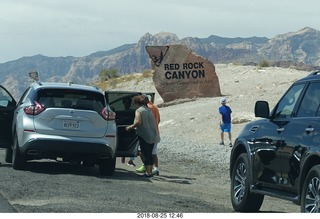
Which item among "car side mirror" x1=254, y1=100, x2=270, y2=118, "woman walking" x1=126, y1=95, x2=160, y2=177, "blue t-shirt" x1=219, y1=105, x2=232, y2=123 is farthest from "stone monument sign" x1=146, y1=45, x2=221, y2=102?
"car side mirror" x1=254, y1=100, x2=270, y2=118

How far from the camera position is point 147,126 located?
58.1 feet

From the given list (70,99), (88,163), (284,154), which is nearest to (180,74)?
(88,163)

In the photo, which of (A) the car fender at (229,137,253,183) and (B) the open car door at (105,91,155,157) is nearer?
(A) the car fender at (229,137,253,183)

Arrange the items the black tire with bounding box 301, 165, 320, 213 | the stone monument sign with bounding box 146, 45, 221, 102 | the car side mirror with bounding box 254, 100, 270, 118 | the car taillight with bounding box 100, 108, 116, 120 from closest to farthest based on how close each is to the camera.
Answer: the black tire with bounding box 301, 165, 320, 213
the car side mirror with bounding box 254, 100, 270, 118
the car taillight with bounding box 100, 108, 116, 120
the stone monument sign with bounding box 146, 45, 221, 102

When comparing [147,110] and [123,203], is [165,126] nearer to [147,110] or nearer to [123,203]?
[147,110]

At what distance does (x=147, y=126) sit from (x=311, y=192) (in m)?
8.14

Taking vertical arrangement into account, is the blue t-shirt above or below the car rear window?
below

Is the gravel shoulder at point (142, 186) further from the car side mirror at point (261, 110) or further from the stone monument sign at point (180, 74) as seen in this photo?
the stone monument sign at point (180, 74)

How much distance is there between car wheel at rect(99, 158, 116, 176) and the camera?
57.3 feet

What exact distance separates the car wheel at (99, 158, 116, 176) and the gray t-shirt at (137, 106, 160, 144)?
2.76ft

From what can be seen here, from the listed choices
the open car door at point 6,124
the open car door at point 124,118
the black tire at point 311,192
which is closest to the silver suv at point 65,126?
the open car door at point 6,124

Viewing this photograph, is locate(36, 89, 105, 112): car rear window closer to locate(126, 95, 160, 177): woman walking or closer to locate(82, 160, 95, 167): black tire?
locate(126, 95, 160, 177): woman walking

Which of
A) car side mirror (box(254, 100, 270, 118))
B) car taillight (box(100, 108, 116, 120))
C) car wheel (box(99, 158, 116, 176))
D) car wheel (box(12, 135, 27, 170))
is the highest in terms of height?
car side mirror (box(254, 100, 270, 118))

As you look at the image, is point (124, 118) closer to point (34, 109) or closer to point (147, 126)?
point (147, 126)
